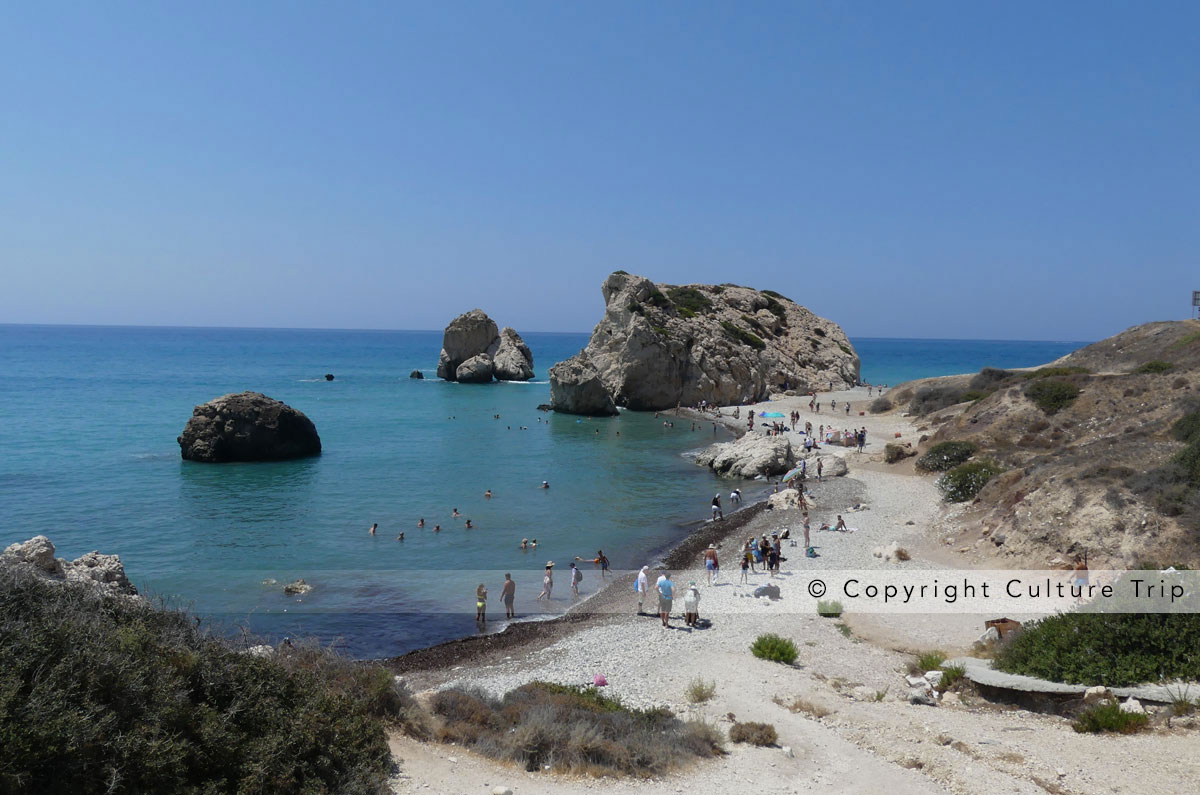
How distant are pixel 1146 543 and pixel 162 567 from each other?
26640 millimetres

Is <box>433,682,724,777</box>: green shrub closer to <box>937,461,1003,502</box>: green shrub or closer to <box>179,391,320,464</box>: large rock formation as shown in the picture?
<box>937,461,1003,502</box>: green shrub

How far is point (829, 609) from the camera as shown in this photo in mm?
16844

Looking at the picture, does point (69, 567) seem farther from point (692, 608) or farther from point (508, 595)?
point (692, 608)

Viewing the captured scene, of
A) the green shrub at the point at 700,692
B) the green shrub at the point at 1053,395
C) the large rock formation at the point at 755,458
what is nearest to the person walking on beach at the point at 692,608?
the green shrub at the point at 700,692

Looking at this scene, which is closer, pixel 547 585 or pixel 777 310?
pixel 547 585

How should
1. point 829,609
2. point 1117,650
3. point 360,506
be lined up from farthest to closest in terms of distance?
1. point 360,506
2. point 829,609
3. point 1117,650

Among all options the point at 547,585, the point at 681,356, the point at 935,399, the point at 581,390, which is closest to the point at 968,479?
the point at 547,585

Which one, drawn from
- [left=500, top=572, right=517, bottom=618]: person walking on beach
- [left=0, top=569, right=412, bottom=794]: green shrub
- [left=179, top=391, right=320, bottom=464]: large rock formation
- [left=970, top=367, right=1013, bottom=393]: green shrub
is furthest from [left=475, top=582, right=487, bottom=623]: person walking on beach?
[left=970, top=367, right=1013, bottom=393]: green shrub

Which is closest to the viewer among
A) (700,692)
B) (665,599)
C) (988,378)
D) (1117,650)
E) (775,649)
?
(1117,650)

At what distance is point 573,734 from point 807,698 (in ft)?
15.7

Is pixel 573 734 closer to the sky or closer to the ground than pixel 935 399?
closer to the ground

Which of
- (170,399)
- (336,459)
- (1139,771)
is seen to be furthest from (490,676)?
(170,399)

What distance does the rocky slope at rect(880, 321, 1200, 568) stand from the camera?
55.0 feet

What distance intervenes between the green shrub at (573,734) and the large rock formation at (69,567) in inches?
210
